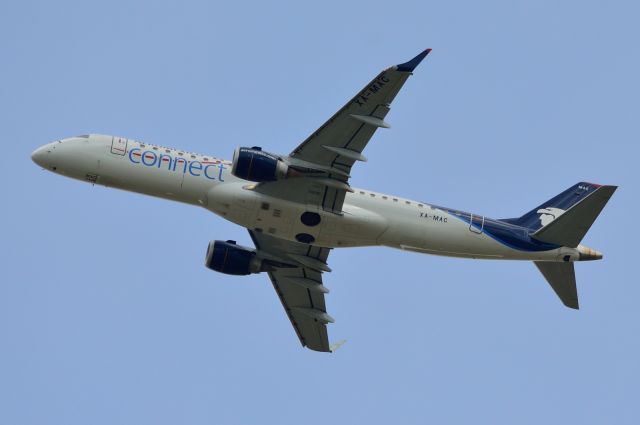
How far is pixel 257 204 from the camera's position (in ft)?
198

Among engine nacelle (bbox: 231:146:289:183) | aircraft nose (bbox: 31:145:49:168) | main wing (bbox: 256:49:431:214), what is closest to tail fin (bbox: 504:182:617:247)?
main wing (bbox: 256:49:431:214)

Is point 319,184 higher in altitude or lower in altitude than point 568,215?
lower

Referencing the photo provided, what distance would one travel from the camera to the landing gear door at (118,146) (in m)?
61.6

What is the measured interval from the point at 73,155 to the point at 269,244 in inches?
535

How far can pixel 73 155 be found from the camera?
61719 mm

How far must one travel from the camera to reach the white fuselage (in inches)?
2395

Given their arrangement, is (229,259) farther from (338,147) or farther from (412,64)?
(412,64)

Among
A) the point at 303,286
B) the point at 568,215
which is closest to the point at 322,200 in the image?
the point at 303,286

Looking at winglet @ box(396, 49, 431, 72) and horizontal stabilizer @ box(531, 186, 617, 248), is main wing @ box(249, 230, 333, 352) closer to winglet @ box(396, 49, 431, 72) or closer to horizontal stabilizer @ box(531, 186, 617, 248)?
horizontal stabilizer @ box(531, 186, 617, 248)

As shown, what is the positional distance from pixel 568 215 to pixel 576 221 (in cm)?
57

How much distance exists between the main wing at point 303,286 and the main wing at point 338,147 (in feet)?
23.0

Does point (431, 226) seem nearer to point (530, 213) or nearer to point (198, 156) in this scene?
point (530, 213)

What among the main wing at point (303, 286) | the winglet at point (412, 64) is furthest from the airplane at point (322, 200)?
the winglet at point (412, 64)

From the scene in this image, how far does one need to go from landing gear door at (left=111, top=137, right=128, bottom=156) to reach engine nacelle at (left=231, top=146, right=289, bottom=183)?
277 inches
